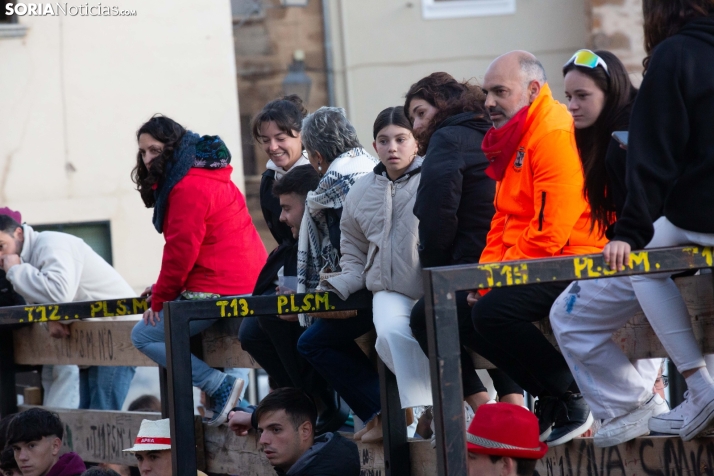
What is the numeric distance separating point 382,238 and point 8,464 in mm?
2578

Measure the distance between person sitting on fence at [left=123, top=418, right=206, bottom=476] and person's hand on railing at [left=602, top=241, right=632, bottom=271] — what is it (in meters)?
2.77

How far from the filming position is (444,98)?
433cm

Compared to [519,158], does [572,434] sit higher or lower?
lower

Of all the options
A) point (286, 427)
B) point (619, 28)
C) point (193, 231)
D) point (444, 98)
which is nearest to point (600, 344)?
point (444, 98)

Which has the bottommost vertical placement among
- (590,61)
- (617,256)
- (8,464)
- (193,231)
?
(8,464)

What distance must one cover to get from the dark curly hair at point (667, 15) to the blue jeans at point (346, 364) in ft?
5.82

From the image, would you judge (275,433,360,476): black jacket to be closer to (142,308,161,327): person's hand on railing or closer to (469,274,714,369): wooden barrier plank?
(469,274,714,369): wooden barrier plank

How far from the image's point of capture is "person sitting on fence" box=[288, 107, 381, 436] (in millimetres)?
4504

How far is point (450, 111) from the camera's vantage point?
4.32 m

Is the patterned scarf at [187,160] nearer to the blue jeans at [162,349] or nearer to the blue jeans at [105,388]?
the blue jeans at [162,349]

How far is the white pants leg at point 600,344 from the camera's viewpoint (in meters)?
3.39

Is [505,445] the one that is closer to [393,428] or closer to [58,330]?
[393,428]

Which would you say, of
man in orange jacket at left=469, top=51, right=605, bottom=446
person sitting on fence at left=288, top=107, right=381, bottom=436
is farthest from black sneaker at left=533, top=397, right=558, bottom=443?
person sitting on fence at left=288, top=107, right=381, bottom=436

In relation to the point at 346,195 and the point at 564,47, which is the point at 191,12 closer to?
the point at 564,47
